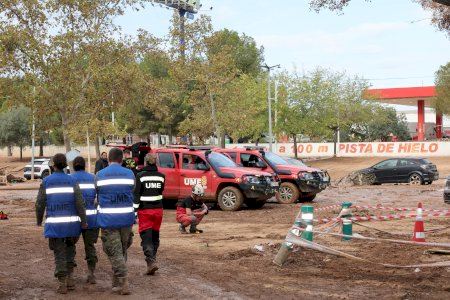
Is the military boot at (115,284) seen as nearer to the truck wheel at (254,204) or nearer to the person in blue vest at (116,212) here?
the person in blue vest at (116,212)

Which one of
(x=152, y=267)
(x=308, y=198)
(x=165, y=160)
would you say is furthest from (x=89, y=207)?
(x=308, y=198)

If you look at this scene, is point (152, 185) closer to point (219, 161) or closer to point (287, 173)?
point (219, 161)

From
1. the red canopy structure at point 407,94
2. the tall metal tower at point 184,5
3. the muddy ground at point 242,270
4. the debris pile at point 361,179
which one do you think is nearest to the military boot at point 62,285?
the muddy ground at point 242,270

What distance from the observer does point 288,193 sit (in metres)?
23.4

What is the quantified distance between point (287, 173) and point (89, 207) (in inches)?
550

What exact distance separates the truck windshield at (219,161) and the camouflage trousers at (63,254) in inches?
477

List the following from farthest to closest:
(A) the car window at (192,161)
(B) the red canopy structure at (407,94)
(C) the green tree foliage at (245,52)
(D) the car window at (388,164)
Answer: (C) the green tree foliage at (245,52) < (B) the red canopy structure at (407,94) < (D) the car window at (388,164) < (A) the car window at (192,161)

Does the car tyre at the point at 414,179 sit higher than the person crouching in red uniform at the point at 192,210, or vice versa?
the person crouching in red uniform at the point at 192,210

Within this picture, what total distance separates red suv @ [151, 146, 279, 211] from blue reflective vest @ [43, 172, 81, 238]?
11901 millimetres

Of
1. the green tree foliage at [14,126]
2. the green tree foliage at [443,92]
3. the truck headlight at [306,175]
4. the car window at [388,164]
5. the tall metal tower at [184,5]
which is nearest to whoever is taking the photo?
the truck headlight at [306,175]

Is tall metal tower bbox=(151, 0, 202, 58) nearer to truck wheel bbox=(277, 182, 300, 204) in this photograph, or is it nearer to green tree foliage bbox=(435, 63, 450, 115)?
green tree foliage bbox=(435, 63, 450, 115)

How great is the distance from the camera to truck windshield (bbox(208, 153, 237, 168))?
21.5 metres

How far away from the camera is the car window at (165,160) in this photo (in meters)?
21.5

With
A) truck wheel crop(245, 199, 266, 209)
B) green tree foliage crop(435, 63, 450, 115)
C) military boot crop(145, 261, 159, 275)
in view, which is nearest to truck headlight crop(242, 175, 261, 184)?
truck wheel crop(245, 199, 266, 209)
